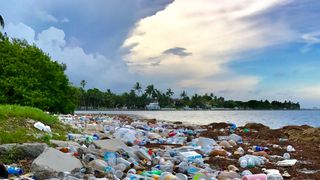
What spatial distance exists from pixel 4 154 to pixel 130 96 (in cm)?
12994

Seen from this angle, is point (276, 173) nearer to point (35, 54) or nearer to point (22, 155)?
point (22, 155)

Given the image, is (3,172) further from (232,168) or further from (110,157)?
(232,168)

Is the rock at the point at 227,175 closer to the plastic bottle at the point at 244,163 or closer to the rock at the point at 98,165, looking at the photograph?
the plastic bottle at the point at 244,163

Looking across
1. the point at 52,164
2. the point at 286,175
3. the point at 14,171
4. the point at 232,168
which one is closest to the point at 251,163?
the point at 232,168

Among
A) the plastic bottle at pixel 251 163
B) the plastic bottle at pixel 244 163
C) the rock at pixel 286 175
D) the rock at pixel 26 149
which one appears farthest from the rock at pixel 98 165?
the rock at pixel 286 175

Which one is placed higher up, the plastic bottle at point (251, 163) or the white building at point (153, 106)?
the white building at point (153, 106)

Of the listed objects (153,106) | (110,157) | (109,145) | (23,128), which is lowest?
(110,157)

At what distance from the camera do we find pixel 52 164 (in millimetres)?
6105

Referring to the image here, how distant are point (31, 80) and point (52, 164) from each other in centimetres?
2159

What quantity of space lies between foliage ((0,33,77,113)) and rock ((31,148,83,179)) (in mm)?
19246

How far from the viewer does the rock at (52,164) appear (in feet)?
19.0

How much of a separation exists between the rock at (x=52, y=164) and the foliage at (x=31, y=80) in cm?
1925

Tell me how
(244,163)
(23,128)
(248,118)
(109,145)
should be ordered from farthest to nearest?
(248,118) → (23,128) → (109,145) → (244,163)

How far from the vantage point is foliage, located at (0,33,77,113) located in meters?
25.1
